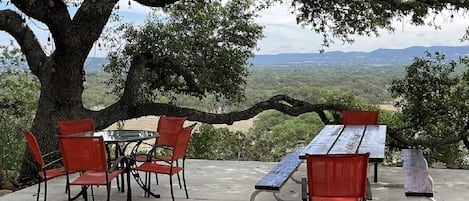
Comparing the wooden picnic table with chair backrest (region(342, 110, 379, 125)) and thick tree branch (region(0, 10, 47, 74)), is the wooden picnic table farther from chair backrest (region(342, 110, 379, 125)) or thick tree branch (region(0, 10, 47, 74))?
thick tree branch (region(0, 10, 47, 74))

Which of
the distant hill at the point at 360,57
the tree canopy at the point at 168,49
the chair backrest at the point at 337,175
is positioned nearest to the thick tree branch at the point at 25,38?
the tree canopy at the point at 168,49

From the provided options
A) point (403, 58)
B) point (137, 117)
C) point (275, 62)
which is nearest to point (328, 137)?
point (137, 117)

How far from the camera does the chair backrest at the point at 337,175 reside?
354cm

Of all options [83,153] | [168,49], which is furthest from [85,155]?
[168,49]

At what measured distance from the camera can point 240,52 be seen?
9102 mm

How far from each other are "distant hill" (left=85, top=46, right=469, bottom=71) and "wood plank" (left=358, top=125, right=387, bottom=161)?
346 cm

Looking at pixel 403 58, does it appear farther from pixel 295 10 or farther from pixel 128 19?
pixel 128 19

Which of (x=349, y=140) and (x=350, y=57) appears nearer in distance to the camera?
(x=349, y=140)

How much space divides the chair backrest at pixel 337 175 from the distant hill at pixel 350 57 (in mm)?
5107

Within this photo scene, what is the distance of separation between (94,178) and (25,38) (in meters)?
3.93

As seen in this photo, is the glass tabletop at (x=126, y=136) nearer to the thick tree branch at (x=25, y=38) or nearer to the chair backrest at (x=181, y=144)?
the chair backrest at (x=181, y=144)

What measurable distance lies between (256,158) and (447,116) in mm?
3106

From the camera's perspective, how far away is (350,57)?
1004cm

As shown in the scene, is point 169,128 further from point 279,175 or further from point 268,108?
point 268,108
